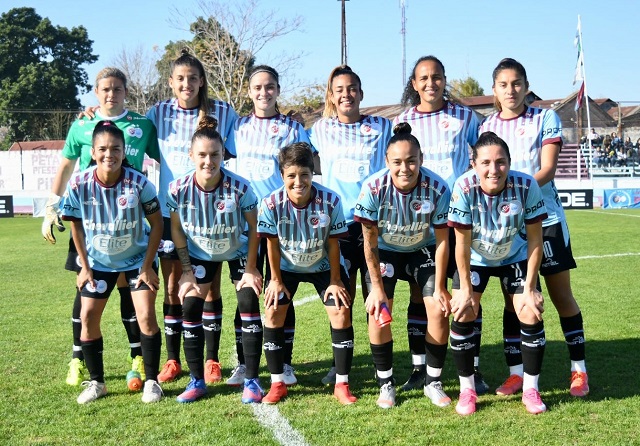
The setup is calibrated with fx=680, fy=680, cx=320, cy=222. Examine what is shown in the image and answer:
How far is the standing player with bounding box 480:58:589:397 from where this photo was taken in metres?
4.17

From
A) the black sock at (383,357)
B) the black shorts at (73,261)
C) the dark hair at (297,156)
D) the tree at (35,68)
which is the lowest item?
the black sock at (383,357)

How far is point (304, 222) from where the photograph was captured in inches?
162

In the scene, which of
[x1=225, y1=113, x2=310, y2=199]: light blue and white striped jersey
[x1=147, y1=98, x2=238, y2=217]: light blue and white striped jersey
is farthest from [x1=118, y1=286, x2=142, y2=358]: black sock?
[x1=225, y1=113, x2=310, y2=199]: light blue and white striped jersey

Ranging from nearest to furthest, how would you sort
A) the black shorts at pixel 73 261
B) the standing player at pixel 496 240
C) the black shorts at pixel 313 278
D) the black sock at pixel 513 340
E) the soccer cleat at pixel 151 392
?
the standing player at pixel 496 240 → the soccer cleat at pixel 151 392 → the black shorts at pixel 313 278 → the black sock at pixel 513 340 → the black shorts at pixel 73 261

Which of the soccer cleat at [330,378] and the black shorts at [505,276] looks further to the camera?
the soccer cleat at [330,378]

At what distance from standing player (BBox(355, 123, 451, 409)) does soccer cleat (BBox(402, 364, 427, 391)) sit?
9.0 inches

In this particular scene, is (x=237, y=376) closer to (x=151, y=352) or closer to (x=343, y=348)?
(x=151, y=352)

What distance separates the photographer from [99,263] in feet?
14.0

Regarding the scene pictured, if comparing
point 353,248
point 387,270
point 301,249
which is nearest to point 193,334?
point 301,249

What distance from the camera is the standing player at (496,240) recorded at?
3918 mm

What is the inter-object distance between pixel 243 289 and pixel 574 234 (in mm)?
10776

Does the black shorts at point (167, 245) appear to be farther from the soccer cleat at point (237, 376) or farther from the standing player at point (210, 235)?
the soccer cleat at point (237, 376)

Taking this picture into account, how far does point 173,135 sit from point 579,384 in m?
3.07

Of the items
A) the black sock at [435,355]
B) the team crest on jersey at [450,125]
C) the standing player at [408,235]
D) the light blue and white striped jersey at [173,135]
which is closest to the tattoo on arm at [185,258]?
the light blue and white striped jersey at [173,135]
